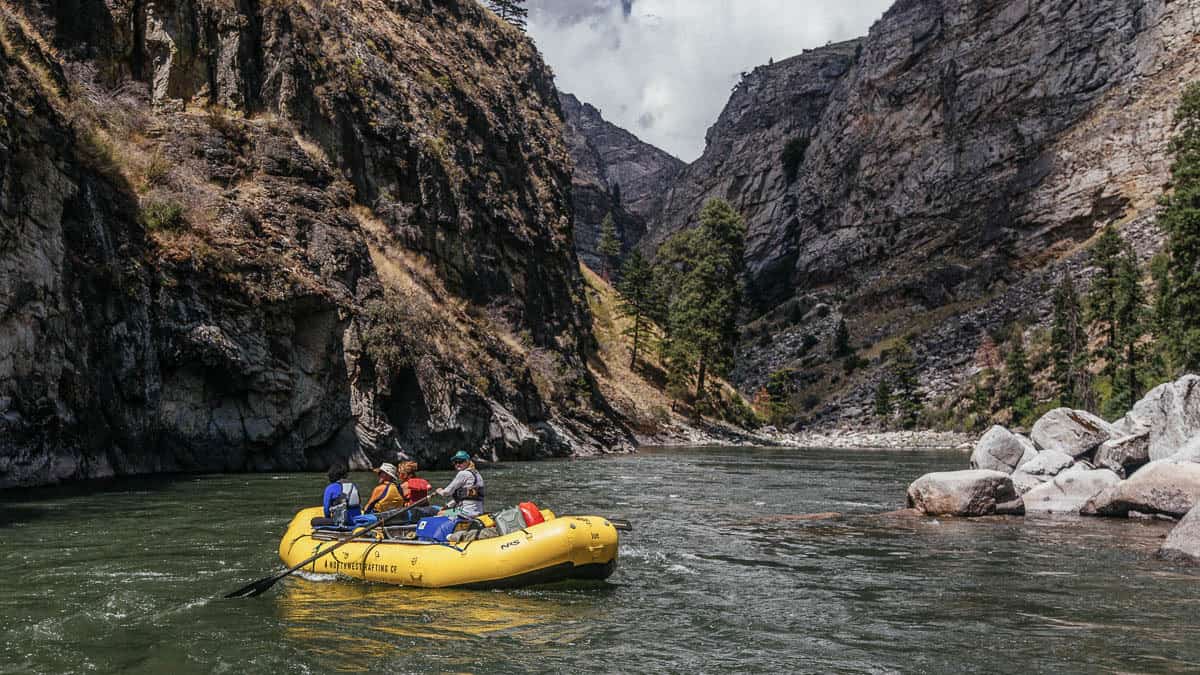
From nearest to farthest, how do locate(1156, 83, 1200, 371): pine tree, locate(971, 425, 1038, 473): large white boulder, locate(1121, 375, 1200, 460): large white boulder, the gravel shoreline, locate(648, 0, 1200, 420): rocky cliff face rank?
1. locate(1121, 375, 1200, 460): large white boulder
2. locate(971, 425, 1038, 473): large white boulder
3. locate(1156, 83, 1200, 371): pine tree
4. the gravel shoreline
5. locate(648, 0, 1200, 420): rocky cliff face

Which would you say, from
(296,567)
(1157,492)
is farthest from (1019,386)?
(296,567)

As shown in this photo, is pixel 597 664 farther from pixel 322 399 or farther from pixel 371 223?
pixel 371 223

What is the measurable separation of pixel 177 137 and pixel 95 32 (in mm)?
5458

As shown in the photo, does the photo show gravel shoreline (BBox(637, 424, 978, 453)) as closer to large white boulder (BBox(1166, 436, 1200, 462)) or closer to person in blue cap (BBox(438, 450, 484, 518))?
large white boulder (BBox(1166, 436, 1200, 462))

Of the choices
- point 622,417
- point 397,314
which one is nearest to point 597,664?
point 397,314

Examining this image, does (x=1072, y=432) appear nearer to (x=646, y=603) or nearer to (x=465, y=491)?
(x=646, y=603)

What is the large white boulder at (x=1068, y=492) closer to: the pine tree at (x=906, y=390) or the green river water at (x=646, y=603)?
the green river water at (x=646, y=603)

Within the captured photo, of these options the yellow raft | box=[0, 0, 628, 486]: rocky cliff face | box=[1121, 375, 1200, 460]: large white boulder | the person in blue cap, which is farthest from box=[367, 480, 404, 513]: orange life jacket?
box=[1121, 375, 1200, 460]: large white boulder

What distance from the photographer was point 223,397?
2258 cm

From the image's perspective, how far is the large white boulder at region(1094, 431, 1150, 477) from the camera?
20.2 m

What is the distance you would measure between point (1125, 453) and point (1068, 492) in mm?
3245

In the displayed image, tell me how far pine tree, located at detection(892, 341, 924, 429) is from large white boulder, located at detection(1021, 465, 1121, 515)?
45.8m

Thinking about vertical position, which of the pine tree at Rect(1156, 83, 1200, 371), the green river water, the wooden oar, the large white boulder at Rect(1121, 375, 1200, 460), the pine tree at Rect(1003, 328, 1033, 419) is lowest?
the green river water

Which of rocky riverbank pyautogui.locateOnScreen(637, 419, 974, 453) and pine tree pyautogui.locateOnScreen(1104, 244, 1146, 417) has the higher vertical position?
pine tree pyautogui.locateOnScreen(1104, 244, 1146, 417)
